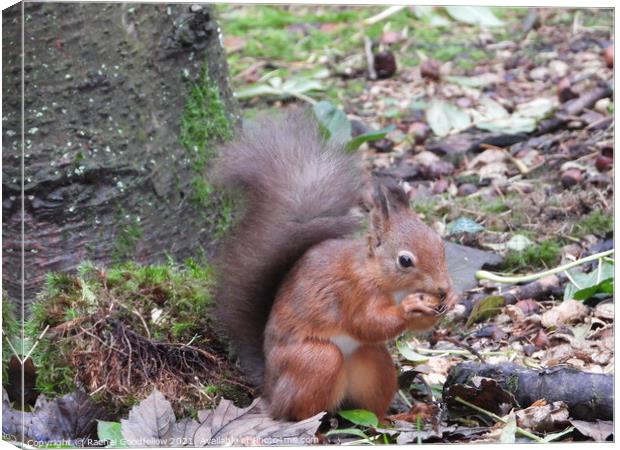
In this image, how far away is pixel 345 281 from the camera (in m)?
2.54

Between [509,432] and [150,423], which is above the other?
[150,423]

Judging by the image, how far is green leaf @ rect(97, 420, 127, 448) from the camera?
2393 millimetres

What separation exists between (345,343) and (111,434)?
58cm

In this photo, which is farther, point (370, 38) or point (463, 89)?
point (370, 38)

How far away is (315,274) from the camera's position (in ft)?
8.44

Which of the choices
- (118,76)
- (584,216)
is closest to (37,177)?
(118,76)

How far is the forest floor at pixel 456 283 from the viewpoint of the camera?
8.29ft

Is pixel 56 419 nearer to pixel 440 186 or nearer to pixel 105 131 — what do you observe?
pixel 105 131

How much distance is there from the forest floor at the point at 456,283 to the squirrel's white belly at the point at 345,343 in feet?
0.49

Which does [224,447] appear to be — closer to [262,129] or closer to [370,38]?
[262,129]

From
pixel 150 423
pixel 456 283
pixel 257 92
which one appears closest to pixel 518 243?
pixel 456 283

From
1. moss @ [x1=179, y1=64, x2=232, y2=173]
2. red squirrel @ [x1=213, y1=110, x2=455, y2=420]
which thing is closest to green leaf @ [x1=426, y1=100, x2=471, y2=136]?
moss @ [x1=179, y1=64, x2=232, y2=173]

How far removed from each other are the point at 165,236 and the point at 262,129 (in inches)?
18.6

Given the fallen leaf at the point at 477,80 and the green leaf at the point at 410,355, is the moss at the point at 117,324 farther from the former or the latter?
the fallen leaf at the point at 477,80
